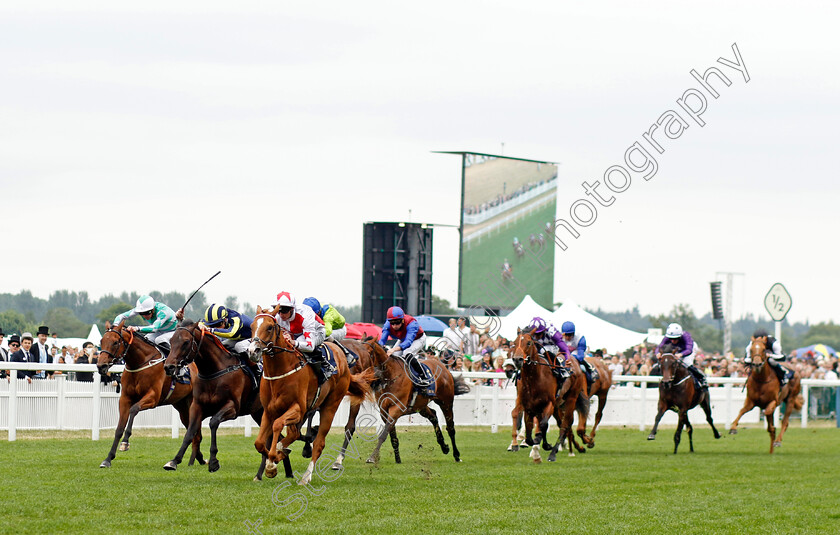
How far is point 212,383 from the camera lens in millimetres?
11047

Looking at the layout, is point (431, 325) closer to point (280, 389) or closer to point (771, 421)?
point (771, 421)

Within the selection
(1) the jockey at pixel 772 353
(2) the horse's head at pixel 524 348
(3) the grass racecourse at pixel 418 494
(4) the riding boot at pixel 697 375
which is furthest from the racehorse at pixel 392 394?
(1) the jockey at pixel 772 353

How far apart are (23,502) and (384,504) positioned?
9.39 ft

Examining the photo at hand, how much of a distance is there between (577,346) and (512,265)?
17116mm

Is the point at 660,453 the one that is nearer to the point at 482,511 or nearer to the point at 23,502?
the point at 482,511

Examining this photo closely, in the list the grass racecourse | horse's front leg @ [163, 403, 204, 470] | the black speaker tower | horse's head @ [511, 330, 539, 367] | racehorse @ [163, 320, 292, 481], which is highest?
the black speaker tower

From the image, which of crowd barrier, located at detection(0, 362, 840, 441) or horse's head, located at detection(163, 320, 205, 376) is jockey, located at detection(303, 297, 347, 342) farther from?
horse's head, located at detection(163, 320, 205, 376)

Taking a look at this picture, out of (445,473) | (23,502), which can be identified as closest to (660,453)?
(445,473)

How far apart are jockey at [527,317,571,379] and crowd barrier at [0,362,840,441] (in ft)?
8.10

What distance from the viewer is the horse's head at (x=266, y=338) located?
921cm

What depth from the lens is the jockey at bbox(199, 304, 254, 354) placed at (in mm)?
11055

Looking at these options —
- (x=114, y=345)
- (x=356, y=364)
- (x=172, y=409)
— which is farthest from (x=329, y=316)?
(x=172, y=409)

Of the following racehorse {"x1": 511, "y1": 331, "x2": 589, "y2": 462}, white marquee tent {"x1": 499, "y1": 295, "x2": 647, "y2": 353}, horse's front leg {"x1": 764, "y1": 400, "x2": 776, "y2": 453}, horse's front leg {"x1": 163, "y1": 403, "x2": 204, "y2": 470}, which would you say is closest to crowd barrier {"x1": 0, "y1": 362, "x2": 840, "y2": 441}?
horse's front leg {"x1": 163, "y1": 403, "x2": 204, "y2": 470}

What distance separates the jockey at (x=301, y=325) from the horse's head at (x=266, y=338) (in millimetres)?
140
